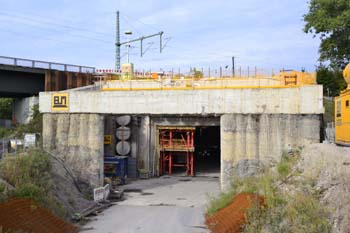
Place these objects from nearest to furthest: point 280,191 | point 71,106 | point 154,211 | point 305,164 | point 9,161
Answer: point 280,191 < point 305,164 < point 9,161 < point 154,211 < point 71,106

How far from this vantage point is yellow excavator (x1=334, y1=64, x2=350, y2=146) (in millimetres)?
17078

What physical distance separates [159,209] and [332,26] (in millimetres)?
A: 22690

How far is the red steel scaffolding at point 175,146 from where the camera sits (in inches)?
1364

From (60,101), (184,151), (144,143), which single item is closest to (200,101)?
(60,101)

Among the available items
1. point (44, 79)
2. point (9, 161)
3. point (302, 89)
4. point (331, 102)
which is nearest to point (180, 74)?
point (44, 79)

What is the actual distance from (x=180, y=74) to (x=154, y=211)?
20.9 m

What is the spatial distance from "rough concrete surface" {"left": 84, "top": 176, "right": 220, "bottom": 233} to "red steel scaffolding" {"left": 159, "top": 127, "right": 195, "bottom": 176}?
3.94 meters

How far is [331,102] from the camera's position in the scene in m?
43.2

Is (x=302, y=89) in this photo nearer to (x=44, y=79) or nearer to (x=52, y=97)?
(x=52, y=97)

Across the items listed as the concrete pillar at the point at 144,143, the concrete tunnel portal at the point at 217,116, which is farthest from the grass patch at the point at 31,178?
the concrete pillar at the point at 144,143

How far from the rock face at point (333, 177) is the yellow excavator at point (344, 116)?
34.1 inches

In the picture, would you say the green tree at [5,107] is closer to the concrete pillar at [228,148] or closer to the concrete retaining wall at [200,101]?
the concrete retaining wall at [200,101]

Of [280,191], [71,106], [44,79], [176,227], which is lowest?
[176,227]

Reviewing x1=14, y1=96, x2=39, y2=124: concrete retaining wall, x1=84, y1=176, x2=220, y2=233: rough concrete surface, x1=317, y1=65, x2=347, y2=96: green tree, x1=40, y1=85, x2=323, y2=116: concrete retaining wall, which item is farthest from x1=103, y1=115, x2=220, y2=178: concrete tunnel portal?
x1=317, y1=65, x2=347, y2=96: green tree
